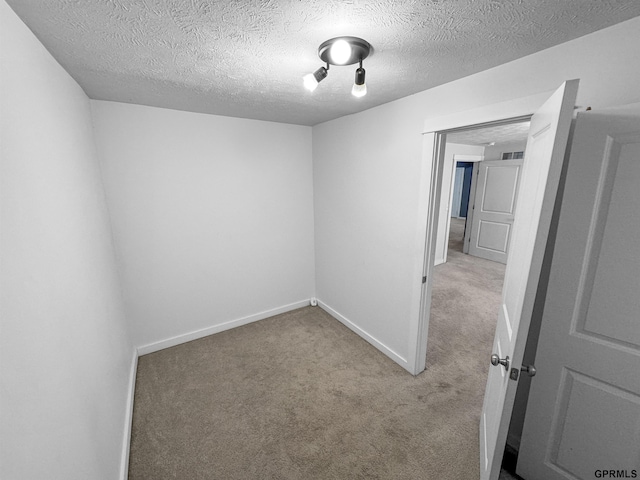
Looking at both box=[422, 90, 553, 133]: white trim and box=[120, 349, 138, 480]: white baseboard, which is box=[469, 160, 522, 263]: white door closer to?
box=[422, 90, 553, 133]: white trim

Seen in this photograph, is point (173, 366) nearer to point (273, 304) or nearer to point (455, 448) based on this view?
point (273, 304)

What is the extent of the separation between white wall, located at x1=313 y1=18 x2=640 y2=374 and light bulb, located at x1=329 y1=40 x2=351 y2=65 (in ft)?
2.89

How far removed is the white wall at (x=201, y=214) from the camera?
88.7 inches

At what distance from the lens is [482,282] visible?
4.20m

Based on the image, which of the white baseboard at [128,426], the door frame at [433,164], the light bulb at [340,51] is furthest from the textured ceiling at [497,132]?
the white baseboard at [128,426]

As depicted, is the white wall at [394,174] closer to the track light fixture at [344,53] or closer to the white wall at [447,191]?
the track light fixture at [344,53]

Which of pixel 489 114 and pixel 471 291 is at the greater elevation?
pixel 489 114

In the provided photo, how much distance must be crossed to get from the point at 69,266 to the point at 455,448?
7.64 ft

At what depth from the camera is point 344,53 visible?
46.0 inches

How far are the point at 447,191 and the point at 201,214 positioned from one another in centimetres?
439

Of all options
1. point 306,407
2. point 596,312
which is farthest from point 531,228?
Result: point 306,407

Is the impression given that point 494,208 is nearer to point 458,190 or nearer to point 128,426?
point 458,190

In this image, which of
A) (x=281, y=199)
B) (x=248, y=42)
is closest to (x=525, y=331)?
(x=248, y=42)

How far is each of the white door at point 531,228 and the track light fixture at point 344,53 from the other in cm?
75
